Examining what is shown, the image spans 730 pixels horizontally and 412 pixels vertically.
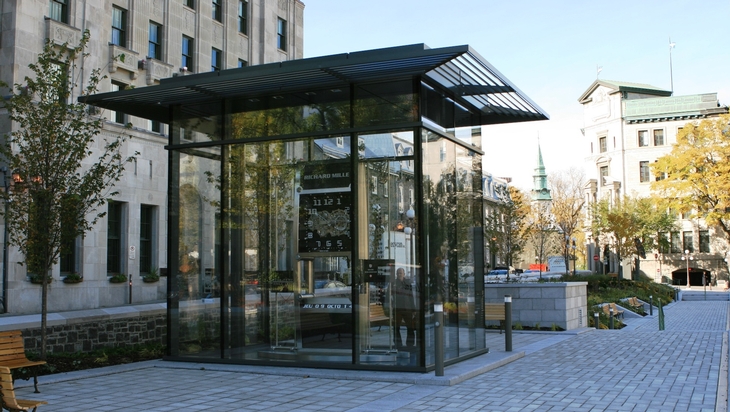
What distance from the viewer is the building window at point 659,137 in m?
76.2

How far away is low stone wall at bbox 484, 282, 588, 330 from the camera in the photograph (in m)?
20.1

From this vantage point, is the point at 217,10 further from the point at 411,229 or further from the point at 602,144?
the point at 602,144

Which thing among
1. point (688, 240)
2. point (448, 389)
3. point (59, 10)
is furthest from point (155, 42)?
point (688, 240)

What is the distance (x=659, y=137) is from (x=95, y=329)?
72792mm

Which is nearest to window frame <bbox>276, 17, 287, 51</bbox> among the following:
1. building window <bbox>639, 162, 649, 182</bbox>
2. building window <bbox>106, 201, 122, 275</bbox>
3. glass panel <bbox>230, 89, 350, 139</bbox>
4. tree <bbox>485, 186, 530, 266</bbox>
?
building window <bbox>106, 201, 122, 275</bbox>

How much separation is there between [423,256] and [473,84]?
357cm

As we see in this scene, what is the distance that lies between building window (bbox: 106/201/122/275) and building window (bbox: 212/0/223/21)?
12655mm

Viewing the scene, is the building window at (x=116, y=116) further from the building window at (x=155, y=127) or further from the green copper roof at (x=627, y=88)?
the green copper roof at (x=627, y=88)

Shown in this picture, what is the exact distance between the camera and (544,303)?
20297 millimetres

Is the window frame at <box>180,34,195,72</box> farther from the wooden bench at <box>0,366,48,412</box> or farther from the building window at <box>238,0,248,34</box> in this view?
the wooden bench at <box>0,366,48,412</box>

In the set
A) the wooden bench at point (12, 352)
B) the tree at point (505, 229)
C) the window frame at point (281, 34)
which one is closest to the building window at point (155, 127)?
the window frame at point (281, 34)

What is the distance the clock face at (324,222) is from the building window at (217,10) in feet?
94.3

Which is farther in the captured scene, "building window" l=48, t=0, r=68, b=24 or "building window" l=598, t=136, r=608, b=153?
"building window" l=598, t=136, r=608, b=153

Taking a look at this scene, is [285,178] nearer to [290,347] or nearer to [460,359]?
[290,347]
